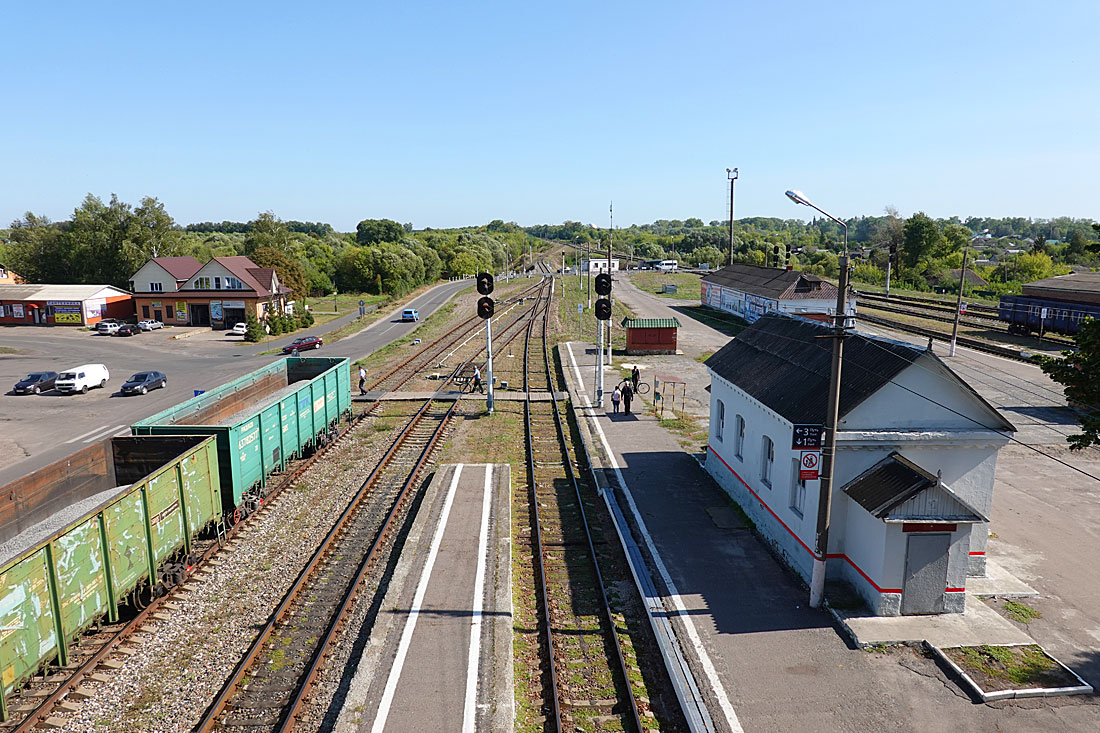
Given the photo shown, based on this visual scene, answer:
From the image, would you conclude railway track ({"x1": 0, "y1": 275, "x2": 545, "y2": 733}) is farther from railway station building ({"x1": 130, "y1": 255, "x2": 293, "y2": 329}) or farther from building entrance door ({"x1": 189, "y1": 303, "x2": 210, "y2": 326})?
building entrance door ({"x1": 189, "y1": 303, "x2": 210, "y2": 326})

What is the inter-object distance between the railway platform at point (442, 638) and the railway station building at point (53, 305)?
6024 cm

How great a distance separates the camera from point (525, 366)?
41156 mm

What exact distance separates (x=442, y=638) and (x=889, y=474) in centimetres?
948

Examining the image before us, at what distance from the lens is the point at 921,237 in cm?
10512

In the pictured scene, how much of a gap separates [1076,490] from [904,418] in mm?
11383

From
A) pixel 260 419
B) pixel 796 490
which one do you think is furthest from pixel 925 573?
pixel 260 419

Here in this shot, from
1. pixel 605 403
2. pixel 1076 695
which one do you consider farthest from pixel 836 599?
pixel 605 403

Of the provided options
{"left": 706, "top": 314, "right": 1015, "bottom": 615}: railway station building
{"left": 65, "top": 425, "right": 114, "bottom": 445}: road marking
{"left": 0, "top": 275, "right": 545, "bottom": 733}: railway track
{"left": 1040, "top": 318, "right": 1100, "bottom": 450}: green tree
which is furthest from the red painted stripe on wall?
{"left": 65, "top": 425, "right": 114, "bottom": 445}: road marking

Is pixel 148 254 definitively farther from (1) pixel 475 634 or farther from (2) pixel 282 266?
(1) pixel 475 634

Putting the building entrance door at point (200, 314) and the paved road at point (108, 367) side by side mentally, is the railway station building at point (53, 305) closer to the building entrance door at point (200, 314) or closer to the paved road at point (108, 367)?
the paved road at point (108, 367)

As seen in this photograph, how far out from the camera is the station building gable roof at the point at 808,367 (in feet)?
46.4

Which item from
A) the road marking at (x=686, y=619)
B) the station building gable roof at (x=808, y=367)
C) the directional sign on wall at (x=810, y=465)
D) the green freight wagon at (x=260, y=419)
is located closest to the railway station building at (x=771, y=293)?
the station building gable roof at (x=808, y=367)

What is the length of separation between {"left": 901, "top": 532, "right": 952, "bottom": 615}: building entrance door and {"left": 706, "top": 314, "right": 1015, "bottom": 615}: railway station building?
0.07 feet

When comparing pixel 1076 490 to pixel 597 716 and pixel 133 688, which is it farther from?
pixel 133 688
